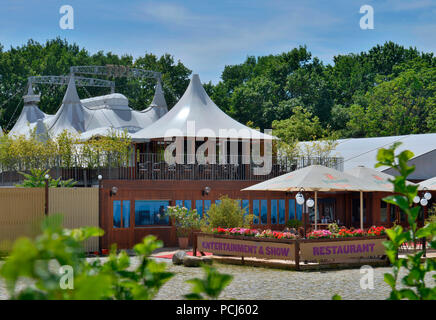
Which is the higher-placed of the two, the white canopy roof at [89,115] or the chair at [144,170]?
the white canopy roof at [89,115]

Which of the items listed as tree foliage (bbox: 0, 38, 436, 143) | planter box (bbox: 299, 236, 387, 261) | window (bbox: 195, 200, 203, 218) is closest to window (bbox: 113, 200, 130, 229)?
window (bbox: 195, 200, 203, 218)

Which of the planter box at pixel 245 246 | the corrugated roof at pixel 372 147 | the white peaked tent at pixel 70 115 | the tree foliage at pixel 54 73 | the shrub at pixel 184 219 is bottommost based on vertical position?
the planter box at pixel 245 246

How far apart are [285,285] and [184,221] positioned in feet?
31.2

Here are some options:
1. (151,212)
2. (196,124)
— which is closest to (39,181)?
(151,212)

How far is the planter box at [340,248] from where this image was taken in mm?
17906

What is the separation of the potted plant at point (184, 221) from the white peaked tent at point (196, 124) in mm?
4562

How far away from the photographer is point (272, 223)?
87.7ft

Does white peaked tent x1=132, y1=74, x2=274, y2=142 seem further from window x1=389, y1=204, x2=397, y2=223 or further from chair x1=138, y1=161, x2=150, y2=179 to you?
window x1=389, y1=204, x2=397, y2=223

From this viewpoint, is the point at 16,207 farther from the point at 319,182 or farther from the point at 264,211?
the point at 264,211

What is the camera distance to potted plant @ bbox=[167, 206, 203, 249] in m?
23.8

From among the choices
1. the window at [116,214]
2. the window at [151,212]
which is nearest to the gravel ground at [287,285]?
the window at [116,214]

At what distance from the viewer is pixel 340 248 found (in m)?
18.3

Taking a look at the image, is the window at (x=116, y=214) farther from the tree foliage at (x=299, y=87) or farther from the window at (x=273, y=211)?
the tree foliage at (x=299, y=87)
